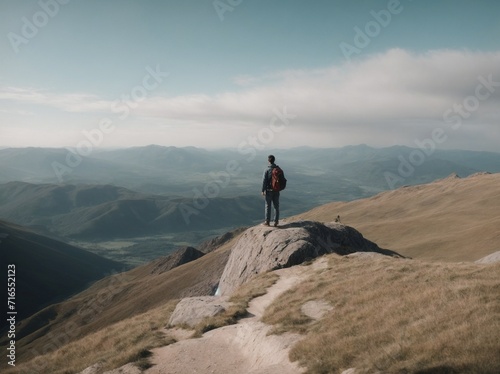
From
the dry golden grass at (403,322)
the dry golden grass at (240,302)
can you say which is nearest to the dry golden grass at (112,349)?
the dry golden grass at (240,302)

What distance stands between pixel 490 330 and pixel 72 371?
56.8 ft

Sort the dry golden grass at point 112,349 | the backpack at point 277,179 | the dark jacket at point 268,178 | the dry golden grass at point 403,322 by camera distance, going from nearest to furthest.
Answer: the dry golden grass at point 403,322, the dry golden grass at point 112,349, the backpack at point 277,179, the dark jacket at point 268,178

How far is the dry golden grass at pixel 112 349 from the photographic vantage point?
15266 mm

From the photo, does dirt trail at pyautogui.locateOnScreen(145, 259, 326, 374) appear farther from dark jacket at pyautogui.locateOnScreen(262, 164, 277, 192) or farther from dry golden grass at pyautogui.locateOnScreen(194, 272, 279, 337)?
dark jacket at pyautogui.locateOnScreen(262, 164, 277, 192)

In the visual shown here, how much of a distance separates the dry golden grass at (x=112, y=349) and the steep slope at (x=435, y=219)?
5087 cm

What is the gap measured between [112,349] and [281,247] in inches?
542

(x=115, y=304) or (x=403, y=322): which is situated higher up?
(x=403, y=322)

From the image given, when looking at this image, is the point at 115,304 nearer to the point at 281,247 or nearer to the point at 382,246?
the point at 382,246

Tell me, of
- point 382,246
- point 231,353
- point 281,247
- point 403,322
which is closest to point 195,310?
point 231,353

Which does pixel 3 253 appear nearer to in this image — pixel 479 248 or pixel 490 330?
pixel 479 248

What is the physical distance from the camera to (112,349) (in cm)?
1777

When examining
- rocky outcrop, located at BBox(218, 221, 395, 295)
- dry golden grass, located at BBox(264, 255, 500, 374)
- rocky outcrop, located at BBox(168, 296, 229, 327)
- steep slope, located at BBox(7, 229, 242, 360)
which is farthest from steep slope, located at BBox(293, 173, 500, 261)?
rocky outcrop, located at BBox(168, 296, 229, 327)

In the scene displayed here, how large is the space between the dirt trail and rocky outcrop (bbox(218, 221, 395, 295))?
10.7 metres

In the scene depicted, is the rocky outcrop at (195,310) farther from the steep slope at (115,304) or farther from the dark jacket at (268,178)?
the steep slope at (115,304)
